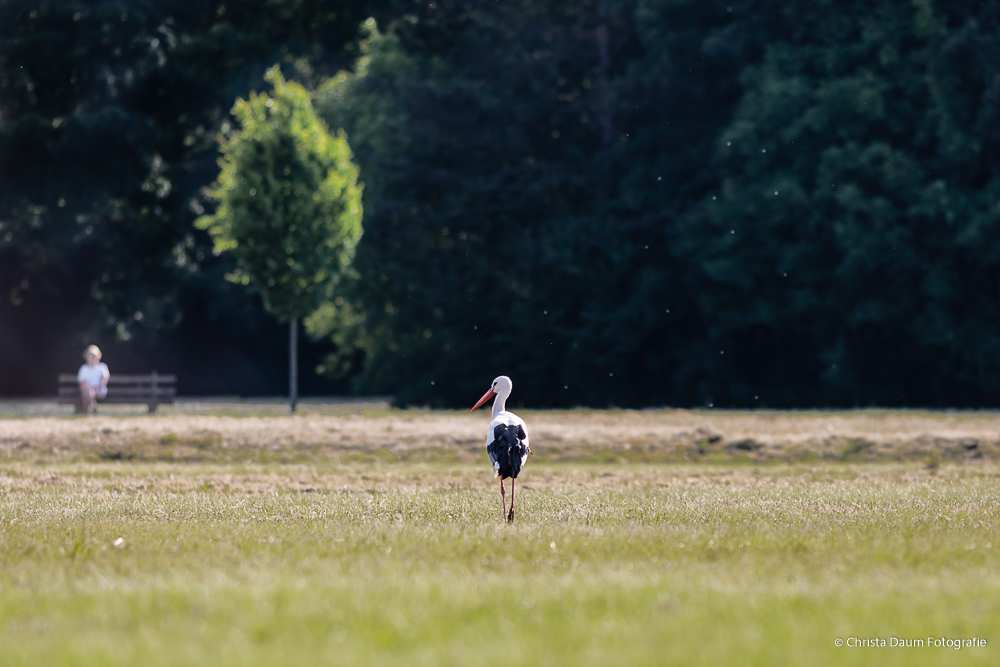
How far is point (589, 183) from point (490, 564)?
37.7 metres

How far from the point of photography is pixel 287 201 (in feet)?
108

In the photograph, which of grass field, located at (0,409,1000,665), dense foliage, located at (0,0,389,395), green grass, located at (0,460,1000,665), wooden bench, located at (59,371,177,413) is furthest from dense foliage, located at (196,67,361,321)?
green grass, located at (0,460,1000,665)

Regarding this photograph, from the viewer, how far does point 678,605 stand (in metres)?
7.43

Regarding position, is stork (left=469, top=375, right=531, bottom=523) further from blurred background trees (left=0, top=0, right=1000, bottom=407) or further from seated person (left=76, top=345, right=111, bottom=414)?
blurred background trees (left=0, top=0, right=1000, bottom=407)

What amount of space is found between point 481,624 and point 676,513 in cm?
605

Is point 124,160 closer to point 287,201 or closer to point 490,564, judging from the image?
point 287,201

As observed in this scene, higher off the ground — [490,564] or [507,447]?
[507,447]

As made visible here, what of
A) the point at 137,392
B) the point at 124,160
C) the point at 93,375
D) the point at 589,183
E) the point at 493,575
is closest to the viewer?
the point at 493,575

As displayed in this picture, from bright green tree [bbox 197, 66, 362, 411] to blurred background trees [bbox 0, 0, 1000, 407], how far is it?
10.7m

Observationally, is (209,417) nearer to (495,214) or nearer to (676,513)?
(676,513)

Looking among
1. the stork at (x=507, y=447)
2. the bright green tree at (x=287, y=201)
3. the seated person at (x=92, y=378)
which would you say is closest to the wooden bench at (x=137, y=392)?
the seated person at (x=92, y=378)

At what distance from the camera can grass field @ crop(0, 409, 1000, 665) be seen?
6418 mm

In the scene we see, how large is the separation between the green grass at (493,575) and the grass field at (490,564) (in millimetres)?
27

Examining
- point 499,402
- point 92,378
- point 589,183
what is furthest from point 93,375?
point 589,183
